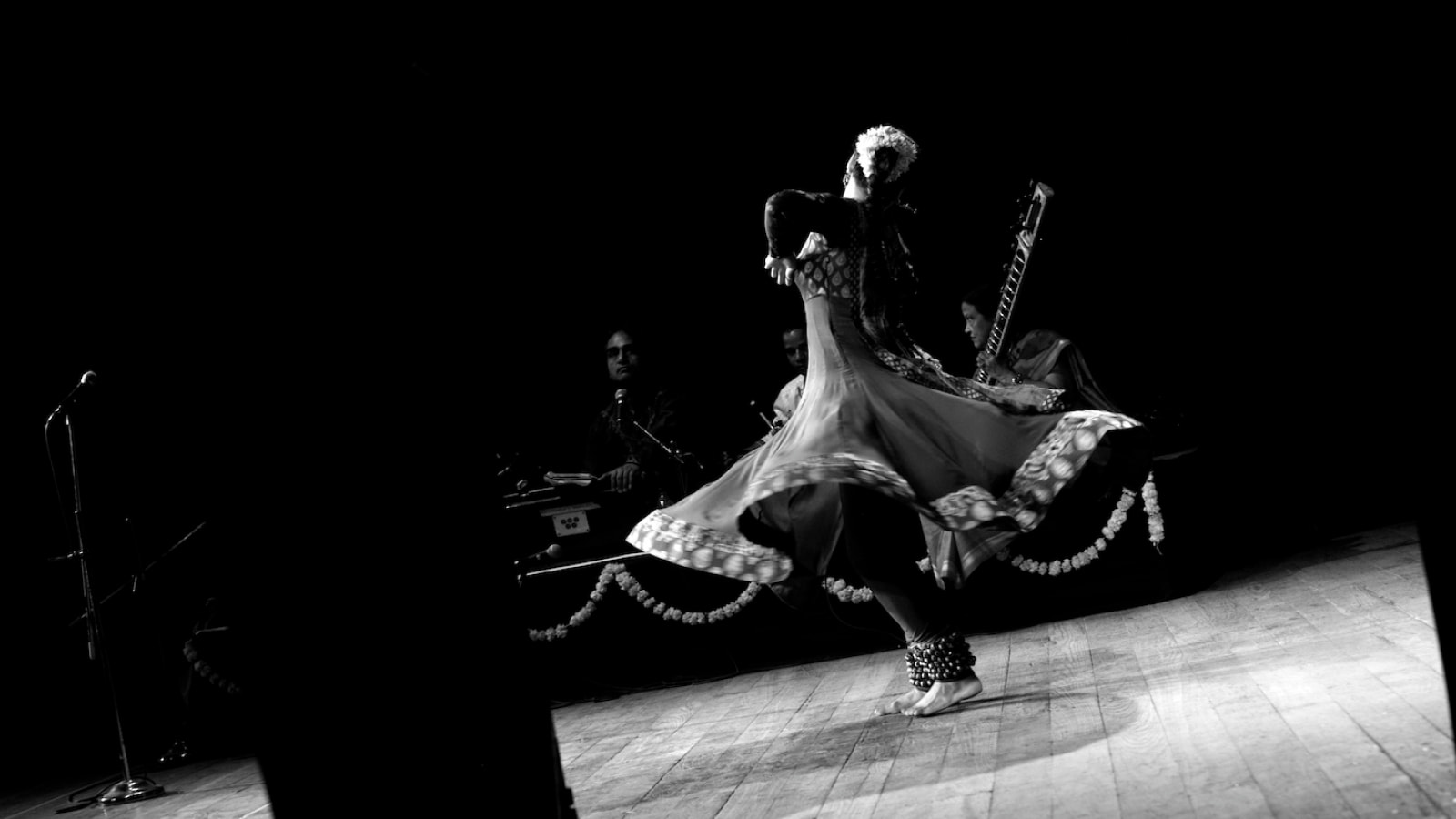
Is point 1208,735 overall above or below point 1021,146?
below

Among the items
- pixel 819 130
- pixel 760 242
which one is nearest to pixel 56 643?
pixel 760 242

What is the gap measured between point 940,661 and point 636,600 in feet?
7.41

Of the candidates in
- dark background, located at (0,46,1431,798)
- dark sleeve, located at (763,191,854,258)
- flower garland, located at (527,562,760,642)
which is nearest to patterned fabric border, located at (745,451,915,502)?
dark sleeve, located at (763,191,854,258)

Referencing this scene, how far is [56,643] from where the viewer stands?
6.25 metres

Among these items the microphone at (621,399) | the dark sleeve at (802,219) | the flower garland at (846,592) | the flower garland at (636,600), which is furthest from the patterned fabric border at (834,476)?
the microphone at (621,399)

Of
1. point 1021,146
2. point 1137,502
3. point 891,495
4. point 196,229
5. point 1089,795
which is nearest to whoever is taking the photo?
point 196,229

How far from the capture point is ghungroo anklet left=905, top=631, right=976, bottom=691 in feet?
10.5

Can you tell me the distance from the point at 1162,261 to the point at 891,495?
3.62 meters

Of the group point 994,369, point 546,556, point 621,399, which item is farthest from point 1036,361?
point 546,556

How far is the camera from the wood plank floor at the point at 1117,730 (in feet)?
6.56

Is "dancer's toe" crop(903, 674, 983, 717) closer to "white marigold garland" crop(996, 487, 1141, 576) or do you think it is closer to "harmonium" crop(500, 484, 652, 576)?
"white marigold garland" crop(996, 487, 1141, 576)

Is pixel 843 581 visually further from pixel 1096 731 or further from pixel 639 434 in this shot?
pixel 1096 731

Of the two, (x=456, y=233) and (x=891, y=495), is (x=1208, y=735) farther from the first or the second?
(x=456, y=233)

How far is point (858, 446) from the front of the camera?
124 inches
